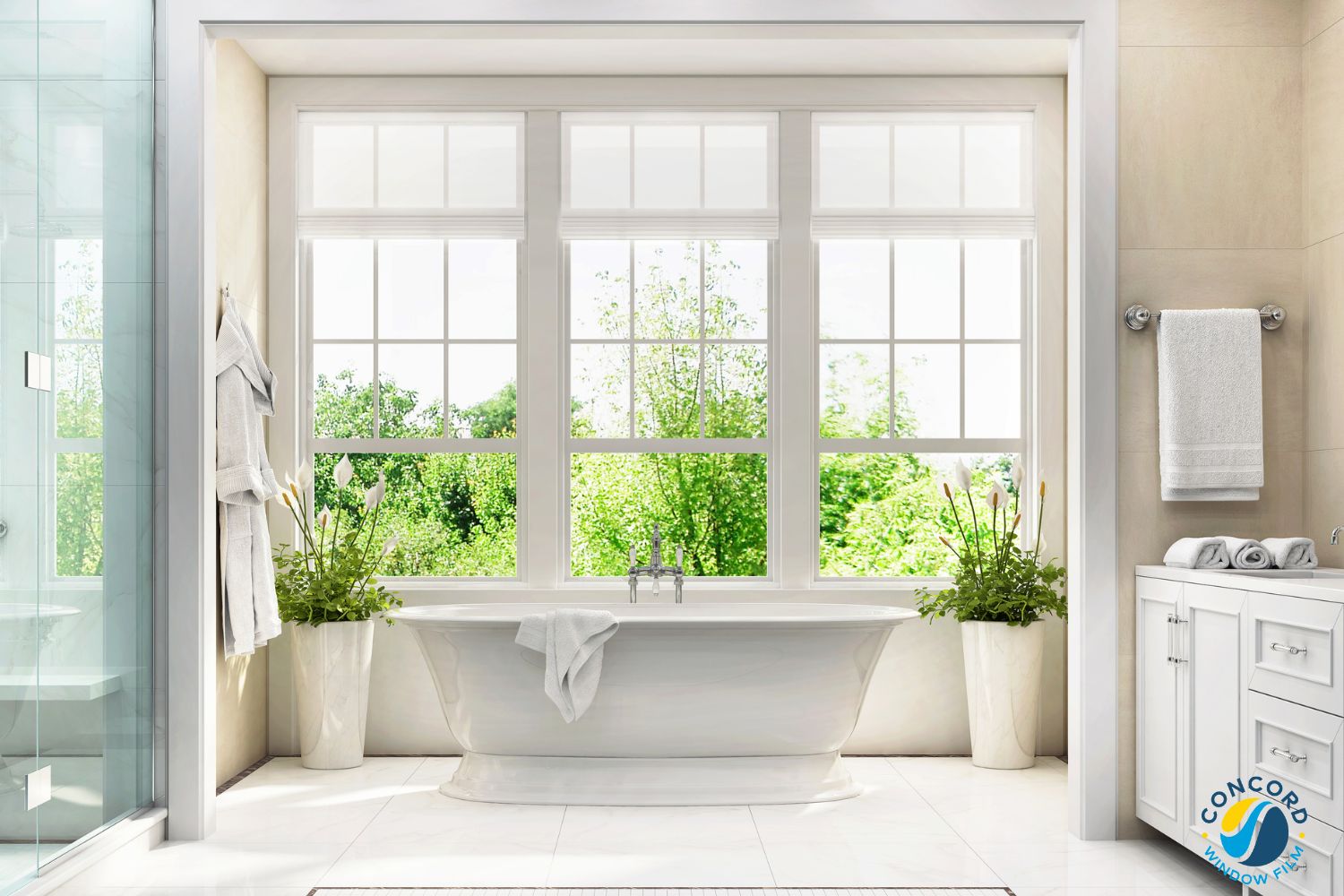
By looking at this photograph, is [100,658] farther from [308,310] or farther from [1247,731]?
[1247,731]

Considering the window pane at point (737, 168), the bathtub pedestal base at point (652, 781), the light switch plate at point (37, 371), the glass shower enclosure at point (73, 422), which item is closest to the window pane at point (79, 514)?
the glass shower enclosure at point (73, 422)

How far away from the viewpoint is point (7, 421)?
7.87 ft

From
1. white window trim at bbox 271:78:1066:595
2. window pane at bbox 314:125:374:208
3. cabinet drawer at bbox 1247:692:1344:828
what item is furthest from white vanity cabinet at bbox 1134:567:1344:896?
window pane at bbox 314:125:374:208

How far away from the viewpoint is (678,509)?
19.8ft

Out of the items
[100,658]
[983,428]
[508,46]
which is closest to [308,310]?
[508,46]

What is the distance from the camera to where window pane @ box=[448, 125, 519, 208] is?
4.30 metres

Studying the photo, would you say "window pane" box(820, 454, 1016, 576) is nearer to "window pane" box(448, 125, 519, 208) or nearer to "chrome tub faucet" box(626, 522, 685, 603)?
"chrome tub faucet" box(626, 522, 685, 603)

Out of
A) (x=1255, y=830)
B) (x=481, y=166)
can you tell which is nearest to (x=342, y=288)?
(x=481, y=166)

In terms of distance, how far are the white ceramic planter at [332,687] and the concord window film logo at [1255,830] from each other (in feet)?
9.50

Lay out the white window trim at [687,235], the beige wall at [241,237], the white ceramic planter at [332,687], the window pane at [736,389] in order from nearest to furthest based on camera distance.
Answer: the beige wall at [241,237] → the white ceramic planter at [332,687] → the white window trim at [687,235] → the window pane at [736,389]

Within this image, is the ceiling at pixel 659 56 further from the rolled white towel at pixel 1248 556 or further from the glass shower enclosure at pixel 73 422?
the rolled white towel at pixel 1248 556

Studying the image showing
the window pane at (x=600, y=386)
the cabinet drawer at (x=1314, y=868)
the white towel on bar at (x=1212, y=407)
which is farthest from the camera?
the window pane at (x=600, y=386)

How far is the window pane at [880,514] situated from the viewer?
6098mm

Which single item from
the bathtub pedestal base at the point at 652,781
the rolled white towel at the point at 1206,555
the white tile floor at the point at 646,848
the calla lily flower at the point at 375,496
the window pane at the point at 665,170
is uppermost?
the window pane at the point at 665,170
